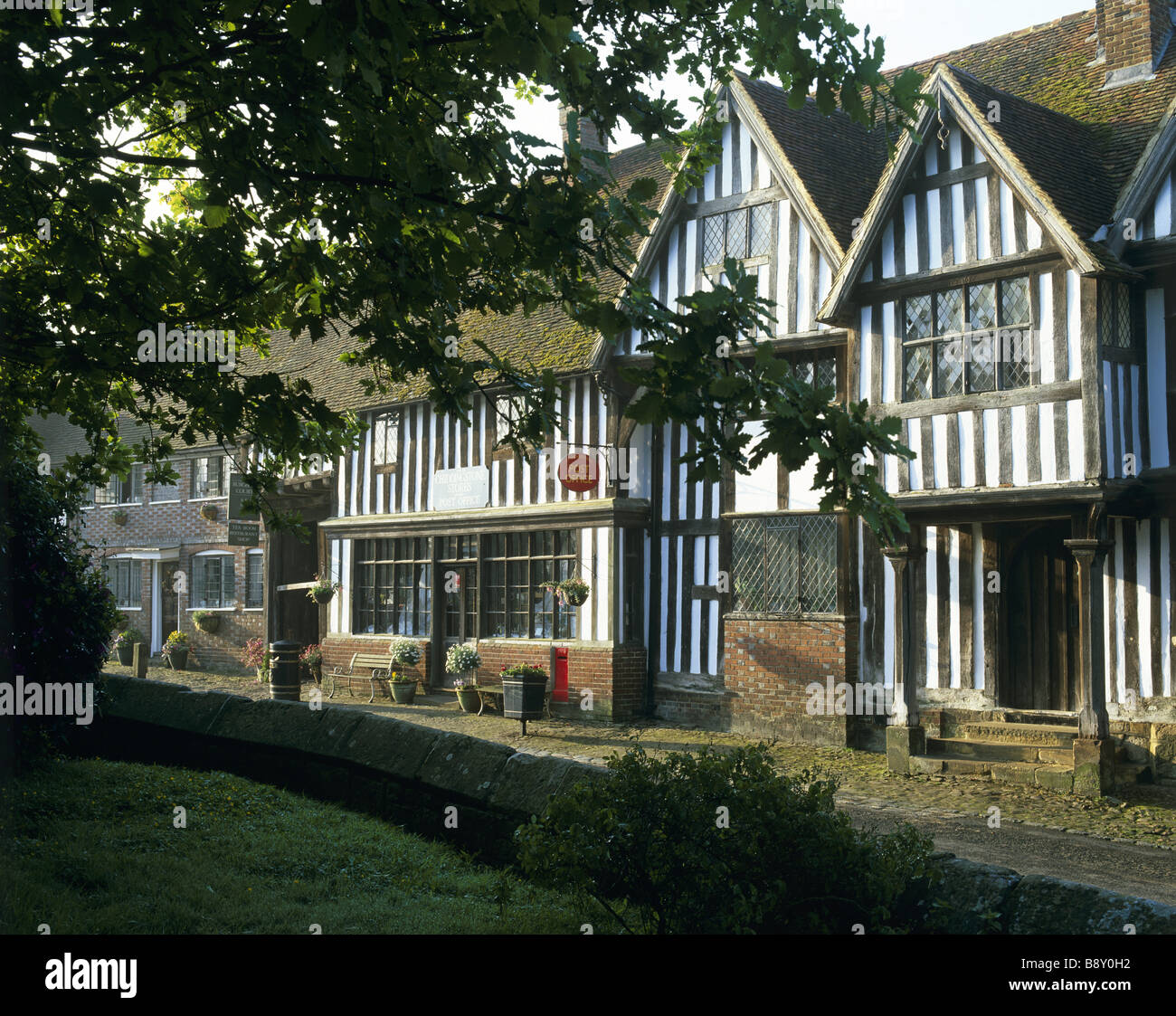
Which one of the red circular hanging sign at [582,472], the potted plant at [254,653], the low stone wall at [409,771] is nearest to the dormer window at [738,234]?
the red circular hanging sign at [582,472]

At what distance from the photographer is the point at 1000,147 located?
1255cm

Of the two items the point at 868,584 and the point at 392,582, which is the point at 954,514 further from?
the point at 392,582

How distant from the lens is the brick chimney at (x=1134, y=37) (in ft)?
47.0

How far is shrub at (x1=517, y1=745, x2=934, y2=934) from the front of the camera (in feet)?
13.4

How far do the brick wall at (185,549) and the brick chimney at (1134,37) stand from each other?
19882 mm

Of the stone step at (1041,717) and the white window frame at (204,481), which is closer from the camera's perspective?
the stone step at (1041,717)

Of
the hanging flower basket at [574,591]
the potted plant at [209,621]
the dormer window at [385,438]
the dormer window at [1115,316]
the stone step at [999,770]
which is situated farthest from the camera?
the potted plant at [209,621]

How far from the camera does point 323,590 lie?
2280 cm

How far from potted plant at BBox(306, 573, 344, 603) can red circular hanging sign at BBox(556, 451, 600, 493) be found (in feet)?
24.0

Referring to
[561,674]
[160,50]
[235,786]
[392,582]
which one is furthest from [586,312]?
[392,582]

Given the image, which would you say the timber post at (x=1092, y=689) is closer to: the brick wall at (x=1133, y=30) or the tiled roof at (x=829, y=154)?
the tiled roof at (x=829, y=154)

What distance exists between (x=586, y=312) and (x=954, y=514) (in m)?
9.64

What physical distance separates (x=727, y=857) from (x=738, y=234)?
43.1ft

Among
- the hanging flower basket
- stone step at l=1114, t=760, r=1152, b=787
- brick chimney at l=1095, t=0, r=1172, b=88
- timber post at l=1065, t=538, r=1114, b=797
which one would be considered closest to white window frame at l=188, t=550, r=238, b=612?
the hanging flower basket
